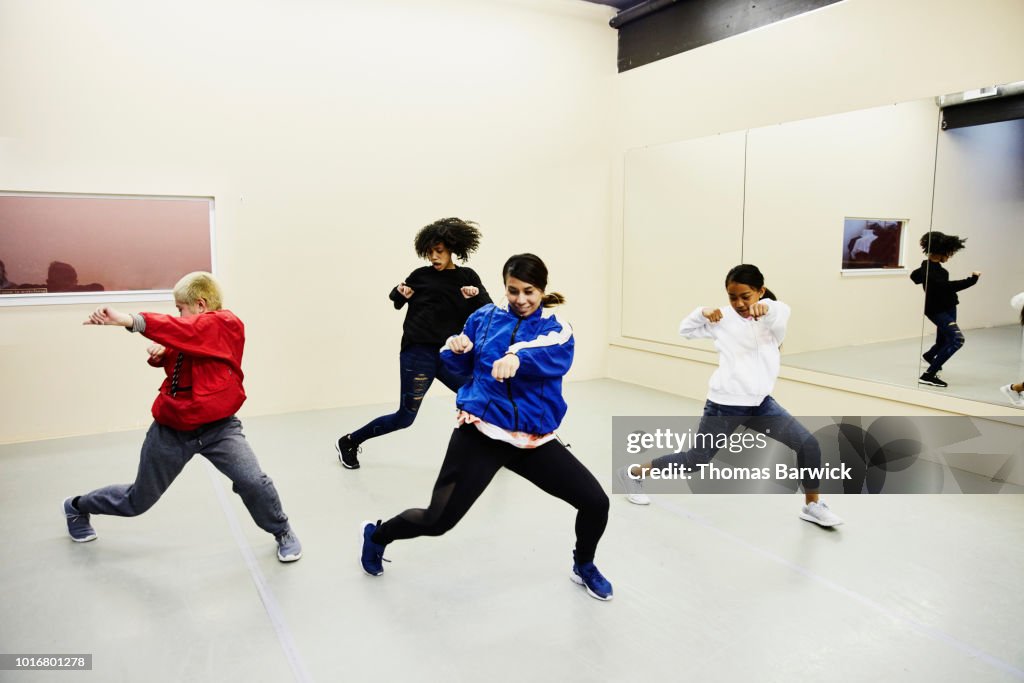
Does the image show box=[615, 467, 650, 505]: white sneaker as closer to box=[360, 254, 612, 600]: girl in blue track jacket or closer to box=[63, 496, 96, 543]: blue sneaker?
box=[360, 254, 612, 600]: girl in blue track jacket

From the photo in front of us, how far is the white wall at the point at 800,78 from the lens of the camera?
152 inches

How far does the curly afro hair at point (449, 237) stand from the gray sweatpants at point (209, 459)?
1.47 meters

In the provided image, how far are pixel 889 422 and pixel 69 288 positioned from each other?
17.7 ft

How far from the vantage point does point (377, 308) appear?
5664mm

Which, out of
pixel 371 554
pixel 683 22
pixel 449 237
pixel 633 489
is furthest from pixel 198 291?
pixel 683 22

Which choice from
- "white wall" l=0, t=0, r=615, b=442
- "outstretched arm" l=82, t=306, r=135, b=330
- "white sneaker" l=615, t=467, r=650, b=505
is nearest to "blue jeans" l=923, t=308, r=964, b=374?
"white sneaker" l=615, t=467, r=650, b=505

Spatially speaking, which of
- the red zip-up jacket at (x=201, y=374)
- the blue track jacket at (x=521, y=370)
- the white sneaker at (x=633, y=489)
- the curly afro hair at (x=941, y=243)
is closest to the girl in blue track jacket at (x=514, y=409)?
the blue track jacket at (x=521, y=370)

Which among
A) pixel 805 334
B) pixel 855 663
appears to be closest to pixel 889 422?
pixel 805 334

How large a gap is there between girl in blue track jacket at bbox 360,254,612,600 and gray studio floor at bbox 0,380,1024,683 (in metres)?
0.42

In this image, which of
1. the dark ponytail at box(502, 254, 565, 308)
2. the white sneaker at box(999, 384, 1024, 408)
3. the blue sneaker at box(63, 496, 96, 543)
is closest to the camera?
the dark ponytail at box(502, 254, 565, 308)

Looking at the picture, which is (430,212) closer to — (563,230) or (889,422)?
(563,230)

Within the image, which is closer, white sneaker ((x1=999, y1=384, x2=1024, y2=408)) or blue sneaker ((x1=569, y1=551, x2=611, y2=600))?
blue sneaker ((x1=569, y1=551, x2=611, y2=600))

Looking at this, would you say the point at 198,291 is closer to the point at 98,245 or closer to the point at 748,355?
the point at 748,355

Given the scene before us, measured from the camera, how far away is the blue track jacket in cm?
224
